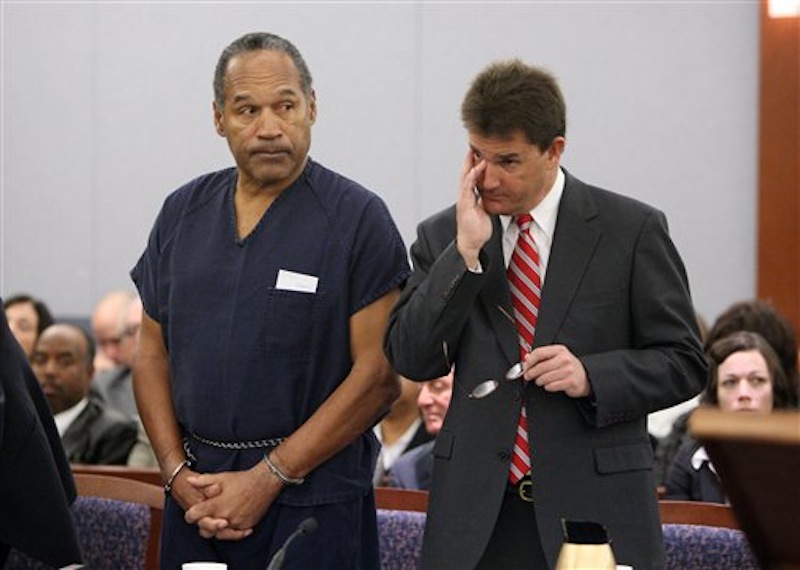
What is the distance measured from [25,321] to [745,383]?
3.50m

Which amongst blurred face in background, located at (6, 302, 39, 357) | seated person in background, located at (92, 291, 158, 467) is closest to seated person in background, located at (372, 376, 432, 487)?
seated person in background, located at (92, 291, 158, 467)

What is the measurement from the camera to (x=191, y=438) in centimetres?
305

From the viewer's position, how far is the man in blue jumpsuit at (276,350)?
115 inches

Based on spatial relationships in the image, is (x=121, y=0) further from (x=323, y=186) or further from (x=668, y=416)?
(x=323, y=186)

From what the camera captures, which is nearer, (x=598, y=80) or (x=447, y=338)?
(x=447, y=338)

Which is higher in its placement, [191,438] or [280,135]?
[280,135]

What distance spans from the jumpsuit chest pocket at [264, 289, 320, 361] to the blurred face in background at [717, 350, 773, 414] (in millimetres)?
2158

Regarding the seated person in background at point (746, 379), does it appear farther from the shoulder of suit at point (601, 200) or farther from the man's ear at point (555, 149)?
the man's ear at point (555, 149)

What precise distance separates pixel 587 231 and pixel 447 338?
30cm

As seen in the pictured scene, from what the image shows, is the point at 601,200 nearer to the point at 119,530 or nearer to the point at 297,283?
the point at 297,283

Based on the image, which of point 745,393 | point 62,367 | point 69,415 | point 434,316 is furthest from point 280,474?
point 62,367

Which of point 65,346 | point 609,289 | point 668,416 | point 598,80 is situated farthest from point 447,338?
point 598,80

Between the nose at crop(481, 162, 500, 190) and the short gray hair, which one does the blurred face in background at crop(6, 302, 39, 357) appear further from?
the nose at crop(481, 162, 500, 190)

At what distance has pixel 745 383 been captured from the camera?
4.81m
